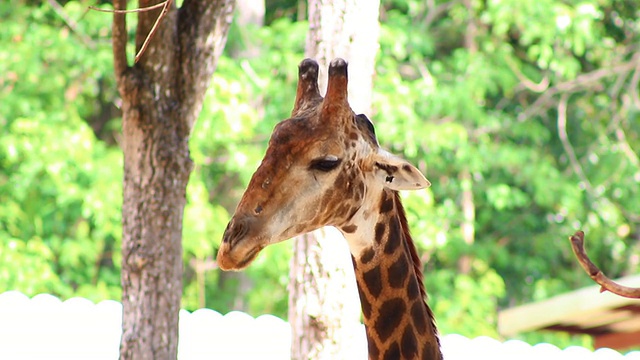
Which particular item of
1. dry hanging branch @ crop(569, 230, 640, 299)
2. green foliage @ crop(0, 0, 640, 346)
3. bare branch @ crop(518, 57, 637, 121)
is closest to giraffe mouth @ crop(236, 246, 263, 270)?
dry hanging branch @ crop(569, 230, 640, 299)

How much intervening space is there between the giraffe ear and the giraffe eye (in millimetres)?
161

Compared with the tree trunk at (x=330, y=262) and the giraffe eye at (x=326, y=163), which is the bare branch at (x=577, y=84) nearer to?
the tree trunk at (x=330, y=262)

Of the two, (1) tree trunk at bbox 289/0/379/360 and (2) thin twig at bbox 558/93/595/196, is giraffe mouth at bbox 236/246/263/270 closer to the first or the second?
(1) tree trunk at bbox 289/0/379/360

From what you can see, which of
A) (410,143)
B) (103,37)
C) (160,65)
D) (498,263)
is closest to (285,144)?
(160,65)

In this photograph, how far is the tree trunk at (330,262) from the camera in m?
4.93

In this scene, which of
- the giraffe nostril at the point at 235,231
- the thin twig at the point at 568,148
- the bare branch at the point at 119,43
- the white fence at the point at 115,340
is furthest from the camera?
the thin twig at the point at 568,148

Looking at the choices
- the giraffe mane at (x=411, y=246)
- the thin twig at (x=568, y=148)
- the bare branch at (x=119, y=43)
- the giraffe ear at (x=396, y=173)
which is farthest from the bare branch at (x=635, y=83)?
the giraffe ear at (x=396, y=173)

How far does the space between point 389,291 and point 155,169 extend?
1640 millimetres

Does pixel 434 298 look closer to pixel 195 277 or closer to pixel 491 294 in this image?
pixel 491 294

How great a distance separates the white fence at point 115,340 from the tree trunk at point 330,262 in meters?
1.21

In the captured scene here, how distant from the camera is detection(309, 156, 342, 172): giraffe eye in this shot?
9.92 ft

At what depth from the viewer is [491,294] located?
11773mm

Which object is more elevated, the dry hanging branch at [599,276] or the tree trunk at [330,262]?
the tree trunk at [330,262]

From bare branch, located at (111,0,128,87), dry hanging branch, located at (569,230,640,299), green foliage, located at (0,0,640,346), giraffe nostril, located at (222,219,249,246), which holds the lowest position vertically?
dry hanging branch, located at (569,230,640,299)
